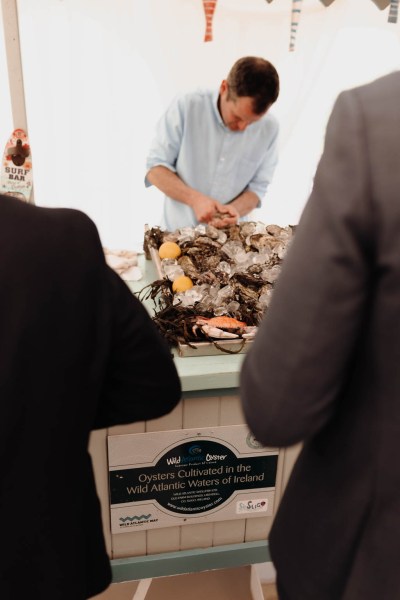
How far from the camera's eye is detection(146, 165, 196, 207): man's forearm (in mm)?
2350

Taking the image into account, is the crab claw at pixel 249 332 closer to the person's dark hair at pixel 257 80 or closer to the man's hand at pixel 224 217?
the man's hand at pixel 224 217

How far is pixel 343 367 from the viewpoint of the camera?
620mm

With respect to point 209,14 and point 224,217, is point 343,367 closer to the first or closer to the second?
point 224,217

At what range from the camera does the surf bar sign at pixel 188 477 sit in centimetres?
136

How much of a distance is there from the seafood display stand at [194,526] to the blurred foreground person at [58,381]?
427mm

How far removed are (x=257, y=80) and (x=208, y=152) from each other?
525 millimetres

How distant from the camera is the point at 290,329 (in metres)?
0.58

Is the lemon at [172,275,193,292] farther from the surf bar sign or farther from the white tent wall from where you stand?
the white tent wall

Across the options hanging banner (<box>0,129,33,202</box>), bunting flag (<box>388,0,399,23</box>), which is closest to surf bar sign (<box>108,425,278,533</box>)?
hanging banner (<box>0,129,33,202</box>)

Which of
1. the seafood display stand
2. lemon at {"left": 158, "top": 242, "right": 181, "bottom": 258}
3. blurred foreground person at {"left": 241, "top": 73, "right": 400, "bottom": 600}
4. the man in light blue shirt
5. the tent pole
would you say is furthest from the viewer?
the man in light blue shirt

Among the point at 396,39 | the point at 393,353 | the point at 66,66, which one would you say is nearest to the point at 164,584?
the point at 393,353

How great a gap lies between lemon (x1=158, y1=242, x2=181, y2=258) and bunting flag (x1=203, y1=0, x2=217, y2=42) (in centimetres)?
111

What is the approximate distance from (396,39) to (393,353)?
245 cm

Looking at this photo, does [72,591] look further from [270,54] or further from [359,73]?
[359,73]
